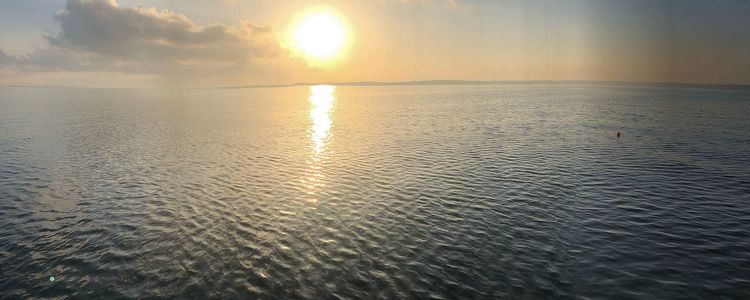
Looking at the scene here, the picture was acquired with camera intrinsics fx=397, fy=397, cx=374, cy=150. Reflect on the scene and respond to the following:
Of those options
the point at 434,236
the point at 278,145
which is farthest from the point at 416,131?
the point at 434,236

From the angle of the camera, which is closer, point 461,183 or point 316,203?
point 316,203

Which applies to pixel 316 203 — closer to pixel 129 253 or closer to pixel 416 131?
pixel 129 253

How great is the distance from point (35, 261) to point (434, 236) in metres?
27.8

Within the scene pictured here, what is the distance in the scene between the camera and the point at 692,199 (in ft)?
129

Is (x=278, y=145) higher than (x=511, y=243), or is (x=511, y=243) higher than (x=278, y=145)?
(x=278, y=145)

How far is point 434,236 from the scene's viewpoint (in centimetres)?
3056

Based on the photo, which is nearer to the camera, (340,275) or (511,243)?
(340,275)

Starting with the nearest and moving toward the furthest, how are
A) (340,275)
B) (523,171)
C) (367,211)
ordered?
(340,275) < (367,211) < (523,171)

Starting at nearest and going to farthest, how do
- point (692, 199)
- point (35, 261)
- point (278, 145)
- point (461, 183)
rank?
point (35, 261)
point (692, 199)
point (461, 183)
point (278, 145)

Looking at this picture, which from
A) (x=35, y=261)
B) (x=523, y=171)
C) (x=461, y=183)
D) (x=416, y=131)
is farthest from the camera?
(x=416, y=131)

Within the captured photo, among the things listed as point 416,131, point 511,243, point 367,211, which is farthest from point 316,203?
point 416,131

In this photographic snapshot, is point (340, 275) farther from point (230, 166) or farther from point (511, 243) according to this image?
point (230, 166)

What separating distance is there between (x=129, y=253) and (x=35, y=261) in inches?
224

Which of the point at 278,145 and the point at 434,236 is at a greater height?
the point at 278,145
